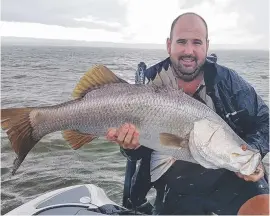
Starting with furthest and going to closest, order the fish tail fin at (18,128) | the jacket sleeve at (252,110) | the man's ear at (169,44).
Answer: the man's ear at (169,44) < the jacket sleeve at (252,110) < the fish tail fin at (18,128)

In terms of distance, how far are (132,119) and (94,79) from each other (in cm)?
48

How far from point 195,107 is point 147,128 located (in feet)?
1.51

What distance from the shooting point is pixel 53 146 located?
10.1 m

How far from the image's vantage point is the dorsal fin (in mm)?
3662

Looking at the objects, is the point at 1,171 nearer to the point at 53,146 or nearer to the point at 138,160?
the point at 53,146

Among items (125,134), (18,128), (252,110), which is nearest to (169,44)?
(252,110)

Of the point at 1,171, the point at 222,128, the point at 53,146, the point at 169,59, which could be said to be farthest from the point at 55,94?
the point at 222,128

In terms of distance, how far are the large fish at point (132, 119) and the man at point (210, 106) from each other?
1.44ft

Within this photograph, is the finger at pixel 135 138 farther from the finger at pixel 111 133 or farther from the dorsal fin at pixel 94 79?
the dorsal fin at pixel 94 79

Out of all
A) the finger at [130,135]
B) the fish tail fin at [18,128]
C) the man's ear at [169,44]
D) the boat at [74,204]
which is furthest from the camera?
the man's ear at [169,44]

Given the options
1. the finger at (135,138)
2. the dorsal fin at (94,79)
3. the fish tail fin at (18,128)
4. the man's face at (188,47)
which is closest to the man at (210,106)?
the man's face at (188,47)

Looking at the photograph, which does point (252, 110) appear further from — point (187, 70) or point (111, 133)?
point (111, 133)

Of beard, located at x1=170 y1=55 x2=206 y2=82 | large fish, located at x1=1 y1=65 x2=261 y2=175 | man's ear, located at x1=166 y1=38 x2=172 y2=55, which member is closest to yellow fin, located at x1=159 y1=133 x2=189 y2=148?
large fish, located at x1=1 y1=65 x2=261 y2=175

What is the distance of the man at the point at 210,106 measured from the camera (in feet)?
14.1
